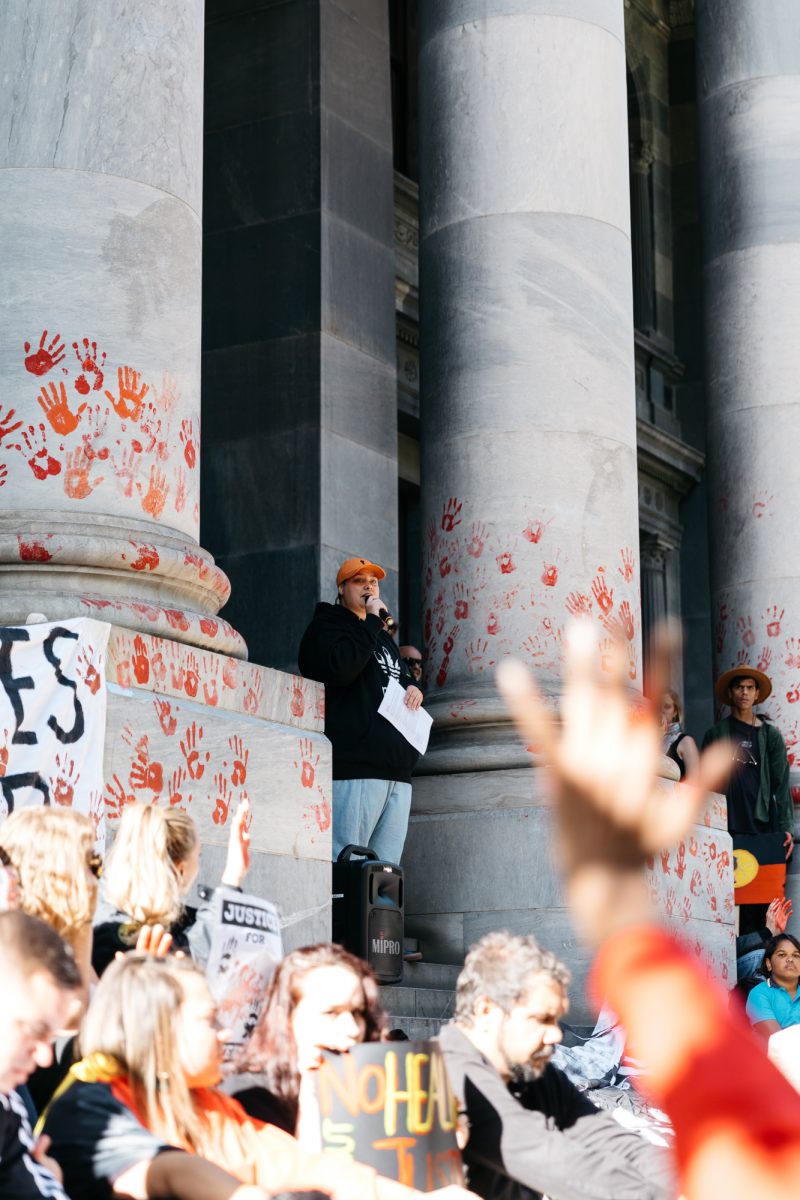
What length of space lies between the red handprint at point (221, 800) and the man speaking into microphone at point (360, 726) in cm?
165

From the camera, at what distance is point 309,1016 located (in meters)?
5.12

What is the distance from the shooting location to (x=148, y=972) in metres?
4.52

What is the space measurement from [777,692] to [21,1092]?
36.8ft

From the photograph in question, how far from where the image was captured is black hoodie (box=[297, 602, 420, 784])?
9.77 m

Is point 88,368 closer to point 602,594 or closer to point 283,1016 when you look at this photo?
point 283,1016

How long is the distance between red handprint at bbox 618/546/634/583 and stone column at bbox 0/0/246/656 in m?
3.64

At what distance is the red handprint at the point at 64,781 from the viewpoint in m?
7.18

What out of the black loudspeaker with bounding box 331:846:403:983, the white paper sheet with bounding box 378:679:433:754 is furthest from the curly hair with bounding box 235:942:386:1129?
the white paper sheet with bounding box 378:679:433:754

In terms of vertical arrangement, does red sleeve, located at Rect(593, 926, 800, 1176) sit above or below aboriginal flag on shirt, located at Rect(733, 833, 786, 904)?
below

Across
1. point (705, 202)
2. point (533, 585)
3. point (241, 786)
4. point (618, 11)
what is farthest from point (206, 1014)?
point (705, 202)

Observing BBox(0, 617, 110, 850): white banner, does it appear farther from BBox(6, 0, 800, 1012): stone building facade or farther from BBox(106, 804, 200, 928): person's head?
BBox(106, 804, 200, 928): person's head

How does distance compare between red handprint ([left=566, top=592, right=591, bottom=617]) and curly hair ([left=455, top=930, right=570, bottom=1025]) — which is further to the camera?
red handprint ([left=566, top=592, right=591, bottom=617])

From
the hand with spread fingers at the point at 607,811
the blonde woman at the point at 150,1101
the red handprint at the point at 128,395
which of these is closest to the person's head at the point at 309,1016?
the blonde woman at the point at 150,1101

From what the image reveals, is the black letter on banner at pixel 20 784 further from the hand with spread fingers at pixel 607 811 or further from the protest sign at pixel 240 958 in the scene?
the hand with spread fingers at pixel 607 811
